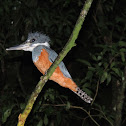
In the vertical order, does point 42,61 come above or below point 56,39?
above

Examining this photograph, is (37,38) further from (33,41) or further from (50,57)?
(50,57)

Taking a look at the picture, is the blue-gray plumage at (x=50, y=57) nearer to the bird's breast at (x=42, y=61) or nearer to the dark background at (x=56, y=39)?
the bird's breast at (x=42, y=61)

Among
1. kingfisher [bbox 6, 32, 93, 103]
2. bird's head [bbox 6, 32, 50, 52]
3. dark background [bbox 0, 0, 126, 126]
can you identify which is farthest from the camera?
dark background [bbox 0, 0, 126, 126]

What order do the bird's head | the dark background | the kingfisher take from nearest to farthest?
the kingfisher, the bird's head, the dark background

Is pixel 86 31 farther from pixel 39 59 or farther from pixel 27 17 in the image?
pixel 39 59

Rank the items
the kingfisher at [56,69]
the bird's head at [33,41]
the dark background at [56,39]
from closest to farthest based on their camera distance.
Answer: the kingfisher at [56,69] < the bird's head at [33,41] < the dark background at [56,39]

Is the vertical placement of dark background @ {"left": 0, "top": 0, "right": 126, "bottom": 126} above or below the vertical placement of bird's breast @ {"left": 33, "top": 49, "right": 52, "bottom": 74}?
below

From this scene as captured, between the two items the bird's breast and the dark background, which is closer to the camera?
the bird's breast

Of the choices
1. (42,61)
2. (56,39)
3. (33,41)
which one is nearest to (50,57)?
(42,61)

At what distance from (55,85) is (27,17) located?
1330 millimetres

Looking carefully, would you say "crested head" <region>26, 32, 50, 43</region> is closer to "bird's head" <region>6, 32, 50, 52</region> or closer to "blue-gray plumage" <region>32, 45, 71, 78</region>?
"bird's head" <region>6, 32, 50, 52</region>

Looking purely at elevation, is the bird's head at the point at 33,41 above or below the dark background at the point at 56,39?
above

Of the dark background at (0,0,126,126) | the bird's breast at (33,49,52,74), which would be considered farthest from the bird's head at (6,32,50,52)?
the dark background at (0,0,126,126)

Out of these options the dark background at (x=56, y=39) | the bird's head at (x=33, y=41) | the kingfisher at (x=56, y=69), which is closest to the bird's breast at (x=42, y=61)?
the kingfisher at (x=56, y=69)
